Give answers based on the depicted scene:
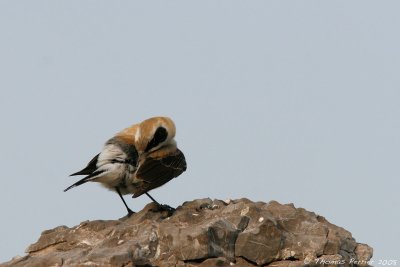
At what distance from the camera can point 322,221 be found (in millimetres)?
13336

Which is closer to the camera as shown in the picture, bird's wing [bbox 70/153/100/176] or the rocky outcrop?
the rocky outcrop

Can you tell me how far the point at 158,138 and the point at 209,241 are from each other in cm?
384

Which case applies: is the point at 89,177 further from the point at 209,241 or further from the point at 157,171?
the point at 209,241

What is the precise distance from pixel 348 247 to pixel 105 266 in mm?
3720

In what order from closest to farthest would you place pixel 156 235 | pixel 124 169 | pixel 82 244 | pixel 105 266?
pixel 105 266 < pixel 156 235 < pixel 82 244 < pixel 124 169

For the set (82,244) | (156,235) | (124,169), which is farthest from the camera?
(124,169)

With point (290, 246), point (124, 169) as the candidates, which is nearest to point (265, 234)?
point (290, 246)

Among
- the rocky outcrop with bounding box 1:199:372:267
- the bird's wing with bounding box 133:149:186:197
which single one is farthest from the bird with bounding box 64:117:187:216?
the rocky outcrop with bounding box 1:199:372:267

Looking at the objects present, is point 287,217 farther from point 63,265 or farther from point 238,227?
point 63,265

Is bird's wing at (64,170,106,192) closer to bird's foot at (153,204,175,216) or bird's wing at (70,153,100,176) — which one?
bird's wing at (70,153,100,176)

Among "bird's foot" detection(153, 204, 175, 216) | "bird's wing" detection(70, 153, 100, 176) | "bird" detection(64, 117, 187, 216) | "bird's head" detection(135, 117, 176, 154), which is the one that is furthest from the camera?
"bird's head" detection(135, 117, 176, 154)

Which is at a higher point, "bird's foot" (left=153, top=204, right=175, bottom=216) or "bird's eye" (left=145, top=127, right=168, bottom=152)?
"bird's eye" (left=145, top=127, right=168, bottom=152)

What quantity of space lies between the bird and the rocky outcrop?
3.19ft

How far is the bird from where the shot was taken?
14.1 m
